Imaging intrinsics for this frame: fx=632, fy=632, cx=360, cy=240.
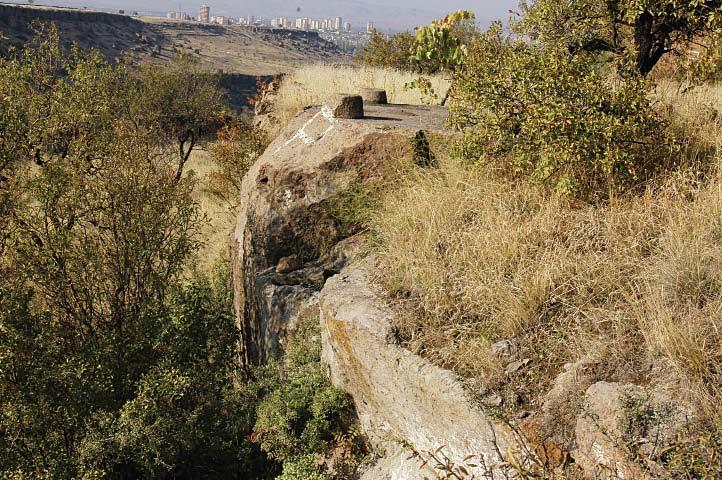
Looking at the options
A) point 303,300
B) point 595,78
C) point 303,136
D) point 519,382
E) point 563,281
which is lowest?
point 303,300

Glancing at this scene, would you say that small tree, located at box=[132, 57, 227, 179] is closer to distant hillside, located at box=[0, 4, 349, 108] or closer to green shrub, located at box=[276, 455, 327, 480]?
green shrub, located at box=[276, 455, 327, 480]

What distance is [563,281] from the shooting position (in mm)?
5023

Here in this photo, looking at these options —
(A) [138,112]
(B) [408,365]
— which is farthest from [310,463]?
(A) [138,112]

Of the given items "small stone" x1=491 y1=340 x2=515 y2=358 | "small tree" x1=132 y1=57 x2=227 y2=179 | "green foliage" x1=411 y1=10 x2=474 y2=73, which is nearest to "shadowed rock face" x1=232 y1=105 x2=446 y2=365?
"small stone" x1=491 y1=340 x2=515 y2=358

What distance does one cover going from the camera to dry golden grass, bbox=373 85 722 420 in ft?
13.9

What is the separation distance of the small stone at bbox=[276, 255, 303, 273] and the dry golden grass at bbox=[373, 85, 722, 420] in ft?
5.60

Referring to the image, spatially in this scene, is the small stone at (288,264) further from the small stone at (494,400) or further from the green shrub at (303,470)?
the small stone at (494,400)

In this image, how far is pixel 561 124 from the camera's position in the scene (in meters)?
5.95

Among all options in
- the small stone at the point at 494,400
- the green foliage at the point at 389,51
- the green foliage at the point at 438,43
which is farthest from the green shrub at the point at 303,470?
the green foliage at the point at 389,51

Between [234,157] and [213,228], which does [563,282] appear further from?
[234,157]

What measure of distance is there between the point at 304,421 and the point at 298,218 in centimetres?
317

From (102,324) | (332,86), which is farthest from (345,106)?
(332,86)

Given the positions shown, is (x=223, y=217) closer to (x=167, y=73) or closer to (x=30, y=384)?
(x=167, y=73)

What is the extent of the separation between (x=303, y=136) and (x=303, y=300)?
3.00m
